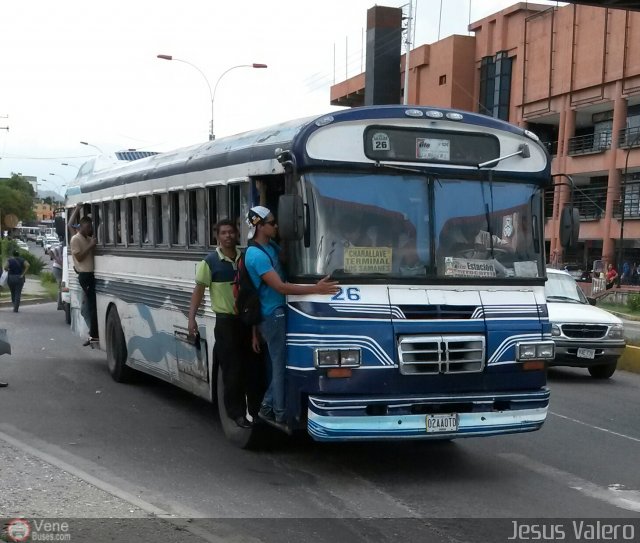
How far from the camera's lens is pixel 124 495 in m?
6.06

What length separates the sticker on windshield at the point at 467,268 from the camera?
23.7ft

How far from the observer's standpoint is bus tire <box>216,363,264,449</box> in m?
7.92

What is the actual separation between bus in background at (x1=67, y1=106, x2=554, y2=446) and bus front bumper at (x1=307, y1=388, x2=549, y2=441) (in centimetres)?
1

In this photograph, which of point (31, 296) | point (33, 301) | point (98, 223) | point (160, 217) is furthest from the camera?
point (31, 296)

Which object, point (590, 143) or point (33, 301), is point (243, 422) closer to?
point (33, 301)

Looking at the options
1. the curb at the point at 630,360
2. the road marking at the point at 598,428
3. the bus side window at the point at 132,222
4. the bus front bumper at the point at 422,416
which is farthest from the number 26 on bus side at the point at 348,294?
the curb at the point at 630,360

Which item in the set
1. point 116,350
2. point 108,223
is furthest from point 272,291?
point 108,223

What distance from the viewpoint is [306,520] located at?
6090mm

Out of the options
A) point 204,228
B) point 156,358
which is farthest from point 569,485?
point 156,358

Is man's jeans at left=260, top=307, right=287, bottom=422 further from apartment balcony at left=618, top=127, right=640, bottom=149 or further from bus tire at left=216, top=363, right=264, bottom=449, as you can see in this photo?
apartment balcony at left=618, top=127, right=640, bottom=149

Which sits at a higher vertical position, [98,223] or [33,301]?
[98,223]

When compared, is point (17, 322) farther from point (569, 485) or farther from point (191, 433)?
point (569, 485)

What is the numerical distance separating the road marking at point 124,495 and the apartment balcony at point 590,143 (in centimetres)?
4377

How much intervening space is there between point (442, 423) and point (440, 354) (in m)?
0.55
